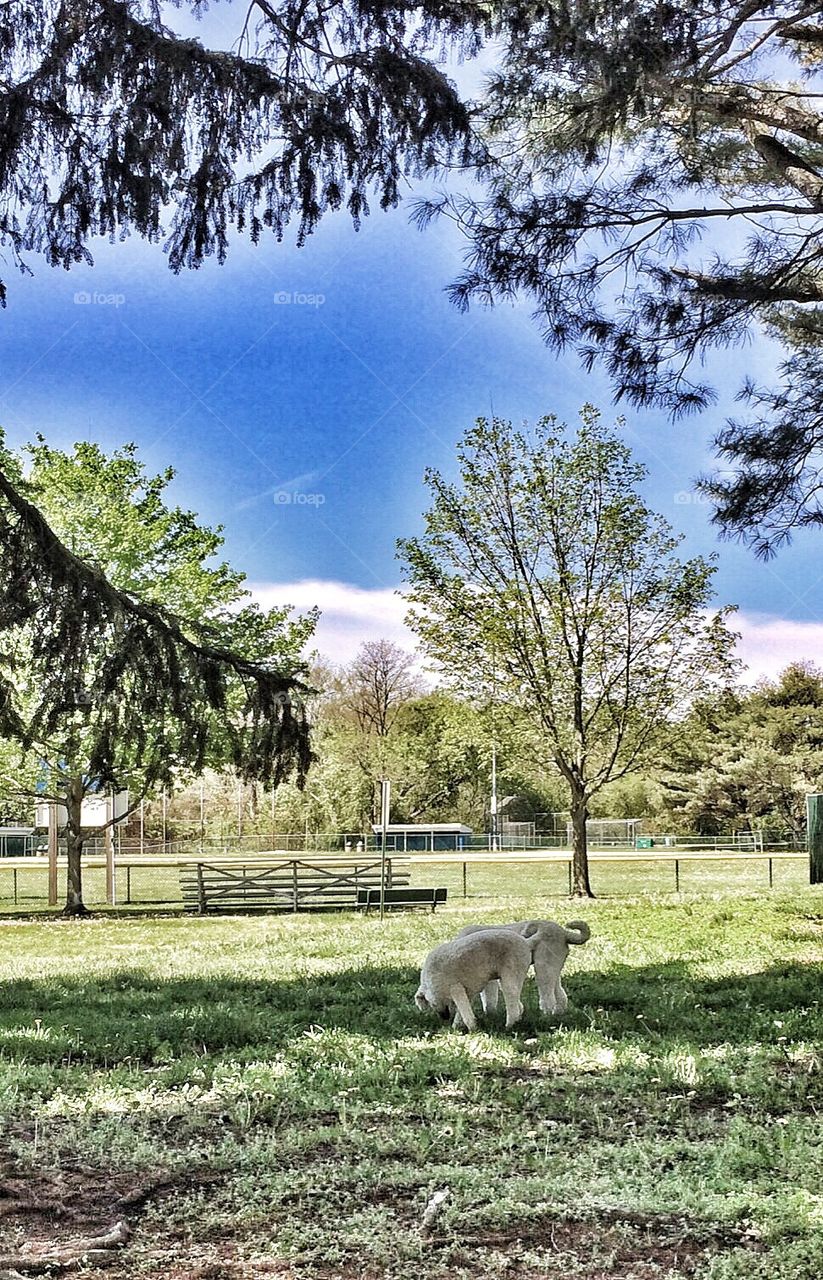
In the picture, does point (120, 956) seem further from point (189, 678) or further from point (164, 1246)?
point (164, 1246)

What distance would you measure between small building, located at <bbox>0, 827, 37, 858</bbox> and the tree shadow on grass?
27.5m

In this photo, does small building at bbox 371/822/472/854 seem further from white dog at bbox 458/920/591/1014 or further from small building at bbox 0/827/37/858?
white dog at bbox 458/920/591/1014

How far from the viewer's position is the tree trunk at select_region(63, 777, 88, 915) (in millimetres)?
17016

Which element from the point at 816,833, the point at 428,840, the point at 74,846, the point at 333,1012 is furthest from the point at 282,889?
the point at 428,840

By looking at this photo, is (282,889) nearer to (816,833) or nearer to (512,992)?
(816,833)

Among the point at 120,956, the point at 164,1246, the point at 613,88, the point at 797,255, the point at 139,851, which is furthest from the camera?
the point at 139,851

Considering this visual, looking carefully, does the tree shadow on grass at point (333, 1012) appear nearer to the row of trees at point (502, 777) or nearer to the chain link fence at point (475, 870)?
the chain link fence at point (475, 870)

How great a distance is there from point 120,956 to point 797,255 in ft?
27.7

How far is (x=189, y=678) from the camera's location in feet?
19.0

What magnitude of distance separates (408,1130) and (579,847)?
1304 centimetres

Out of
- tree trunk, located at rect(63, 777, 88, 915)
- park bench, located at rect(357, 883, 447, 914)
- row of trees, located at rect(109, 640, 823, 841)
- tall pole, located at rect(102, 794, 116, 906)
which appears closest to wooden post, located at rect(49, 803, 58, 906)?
tree trunk, located at rect(63, 777, 88, 915)

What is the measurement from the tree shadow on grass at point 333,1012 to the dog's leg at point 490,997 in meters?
0.21

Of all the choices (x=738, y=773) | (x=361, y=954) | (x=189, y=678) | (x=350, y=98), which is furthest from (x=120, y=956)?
(x=738, y=773)

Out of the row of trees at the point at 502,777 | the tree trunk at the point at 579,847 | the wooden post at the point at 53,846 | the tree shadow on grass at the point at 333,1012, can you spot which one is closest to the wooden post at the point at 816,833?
the tree trunk at the point at 579,847
